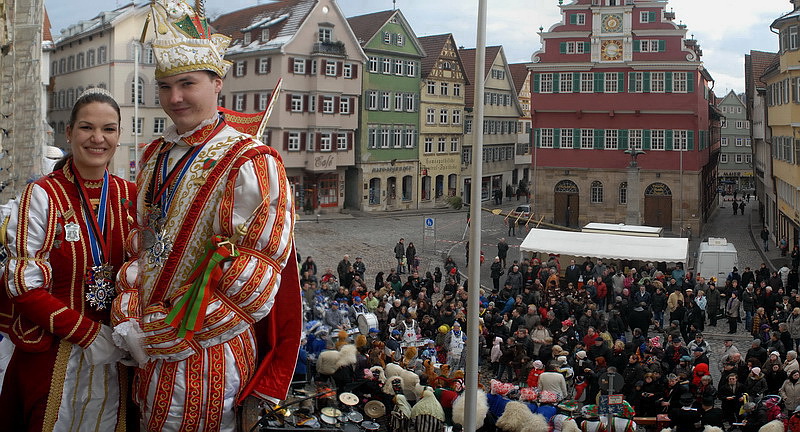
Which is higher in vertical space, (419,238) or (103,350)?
(103,350)

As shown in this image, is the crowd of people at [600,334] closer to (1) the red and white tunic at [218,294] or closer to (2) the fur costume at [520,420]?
(2) the fur costume at [520,420]

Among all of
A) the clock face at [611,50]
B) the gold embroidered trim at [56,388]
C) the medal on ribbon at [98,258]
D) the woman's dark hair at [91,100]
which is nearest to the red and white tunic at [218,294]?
the medal on ribbon at [98,258]

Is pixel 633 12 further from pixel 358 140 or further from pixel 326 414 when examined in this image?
pixel 326 414

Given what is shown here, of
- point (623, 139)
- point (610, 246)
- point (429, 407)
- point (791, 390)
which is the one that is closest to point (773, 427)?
point (791, 390)

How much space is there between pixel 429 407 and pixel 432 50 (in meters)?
43.7

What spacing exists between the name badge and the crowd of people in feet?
28.6

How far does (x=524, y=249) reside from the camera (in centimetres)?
2488

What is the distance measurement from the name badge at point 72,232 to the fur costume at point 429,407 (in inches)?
308

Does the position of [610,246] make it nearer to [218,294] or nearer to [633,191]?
[633,191]

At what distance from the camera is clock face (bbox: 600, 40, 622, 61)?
1641 inches

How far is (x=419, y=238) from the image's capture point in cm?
3781

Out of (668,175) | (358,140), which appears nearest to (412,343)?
(668,175)

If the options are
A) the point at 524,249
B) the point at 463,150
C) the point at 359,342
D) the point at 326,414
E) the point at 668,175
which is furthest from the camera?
the point at 463,150

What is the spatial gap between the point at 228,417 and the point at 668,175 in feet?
131
